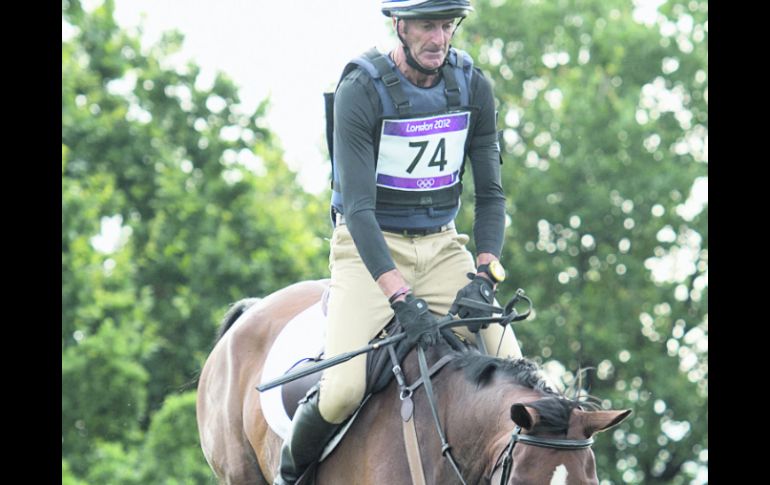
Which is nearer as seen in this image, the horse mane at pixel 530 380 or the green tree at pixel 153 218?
the horse mane at pixel 530 380

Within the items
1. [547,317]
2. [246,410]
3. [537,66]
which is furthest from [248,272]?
[246,410]

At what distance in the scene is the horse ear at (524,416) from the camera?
5645mm

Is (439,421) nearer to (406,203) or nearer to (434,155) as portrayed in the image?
(406,203)

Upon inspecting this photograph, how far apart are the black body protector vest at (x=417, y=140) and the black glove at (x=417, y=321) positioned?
0.71 metres

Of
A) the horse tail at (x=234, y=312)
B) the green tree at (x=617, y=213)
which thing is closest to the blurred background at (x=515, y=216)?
the green tree at (x=617, y=213)

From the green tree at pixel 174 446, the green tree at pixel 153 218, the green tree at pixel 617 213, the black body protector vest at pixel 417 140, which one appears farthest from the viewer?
the green tree at pixel 617 213

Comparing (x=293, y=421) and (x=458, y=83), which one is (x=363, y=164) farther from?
(x=293, y=421)

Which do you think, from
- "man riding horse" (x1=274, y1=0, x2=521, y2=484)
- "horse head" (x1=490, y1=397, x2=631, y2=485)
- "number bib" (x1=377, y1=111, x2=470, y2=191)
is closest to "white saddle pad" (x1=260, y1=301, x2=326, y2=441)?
"man riding horse" (x1=274, y1=0, x2=521, y2=484)

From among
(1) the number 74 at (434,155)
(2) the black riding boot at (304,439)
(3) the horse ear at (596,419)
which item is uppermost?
(1) the number 74 at (434,155)

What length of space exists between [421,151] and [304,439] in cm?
161

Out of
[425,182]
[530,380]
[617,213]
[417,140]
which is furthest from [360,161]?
[617,213]

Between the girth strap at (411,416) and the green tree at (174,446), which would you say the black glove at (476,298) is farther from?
the green tree at (174,446)

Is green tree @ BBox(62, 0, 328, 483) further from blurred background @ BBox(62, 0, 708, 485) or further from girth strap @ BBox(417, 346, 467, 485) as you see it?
girth strap @ BBox(417, 346, 467, 485)

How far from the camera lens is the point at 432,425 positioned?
6.44 meters
